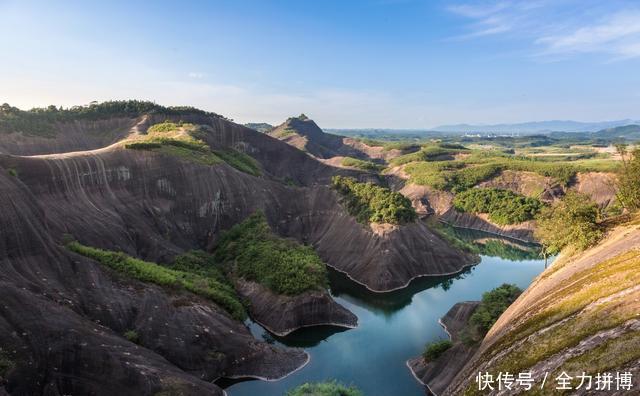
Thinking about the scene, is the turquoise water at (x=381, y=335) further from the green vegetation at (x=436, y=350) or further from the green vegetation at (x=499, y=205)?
the green vegetation at (x=499, y=205)

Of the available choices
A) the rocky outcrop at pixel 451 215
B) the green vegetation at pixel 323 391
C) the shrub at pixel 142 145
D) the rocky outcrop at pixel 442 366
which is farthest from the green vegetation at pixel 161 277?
the rocky outcrop at pixel 451 215

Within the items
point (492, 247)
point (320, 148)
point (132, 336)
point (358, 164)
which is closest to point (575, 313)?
point (132, 336)

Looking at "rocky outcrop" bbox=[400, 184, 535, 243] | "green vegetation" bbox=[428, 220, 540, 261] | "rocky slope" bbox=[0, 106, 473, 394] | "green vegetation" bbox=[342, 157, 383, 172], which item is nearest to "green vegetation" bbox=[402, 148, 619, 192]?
"rocky outcrop" bbox=[400, 184, 535, 243]

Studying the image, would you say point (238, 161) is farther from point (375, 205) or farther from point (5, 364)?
point (5, 364)

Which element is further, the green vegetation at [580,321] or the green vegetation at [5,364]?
the green vegetation at [5,364]

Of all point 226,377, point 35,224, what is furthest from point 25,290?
point 226,377

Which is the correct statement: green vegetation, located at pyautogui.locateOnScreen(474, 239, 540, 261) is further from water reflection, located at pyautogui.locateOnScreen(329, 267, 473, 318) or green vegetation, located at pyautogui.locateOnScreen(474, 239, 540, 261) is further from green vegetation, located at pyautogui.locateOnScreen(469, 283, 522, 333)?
green vegetation, located at pyautogui.locateOnScreen(469, 283, 522, 333)

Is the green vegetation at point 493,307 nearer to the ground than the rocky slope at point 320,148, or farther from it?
nearer to the ground
